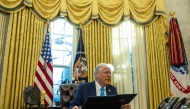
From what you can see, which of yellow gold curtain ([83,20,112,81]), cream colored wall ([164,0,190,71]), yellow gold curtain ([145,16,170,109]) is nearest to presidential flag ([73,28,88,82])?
yellow gold curtain ([83,20,112,81])

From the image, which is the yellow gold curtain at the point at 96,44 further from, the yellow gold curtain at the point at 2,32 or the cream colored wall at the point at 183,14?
the cream colored wall at the point at 183,14

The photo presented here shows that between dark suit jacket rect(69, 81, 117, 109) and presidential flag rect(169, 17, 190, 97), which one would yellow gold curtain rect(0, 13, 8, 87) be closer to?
dark suit jacket rect(69, 81, 117, 109)

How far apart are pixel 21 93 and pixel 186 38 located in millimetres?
3849

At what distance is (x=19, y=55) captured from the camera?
149 inches

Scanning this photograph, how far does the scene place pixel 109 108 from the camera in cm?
220

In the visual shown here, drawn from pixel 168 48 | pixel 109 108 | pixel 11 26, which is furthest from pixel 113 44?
pixel 109 108

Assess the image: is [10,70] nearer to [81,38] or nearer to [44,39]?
[44,39]

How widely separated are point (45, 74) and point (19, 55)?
593mm

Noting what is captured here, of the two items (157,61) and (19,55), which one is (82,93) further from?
→ (157,61)

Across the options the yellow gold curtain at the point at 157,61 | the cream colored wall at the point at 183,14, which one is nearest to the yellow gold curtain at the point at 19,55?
the yellow gold curtain at the point at 157,61

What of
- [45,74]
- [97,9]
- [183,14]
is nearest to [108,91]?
[45,74]

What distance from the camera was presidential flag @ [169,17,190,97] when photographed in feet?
14.4

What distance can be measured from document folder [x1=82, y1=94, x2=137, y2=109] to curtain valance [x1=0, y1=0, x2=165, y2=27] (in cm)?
256

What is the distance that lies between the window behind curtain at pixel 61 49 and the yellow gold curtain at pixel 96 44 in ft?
1.49
